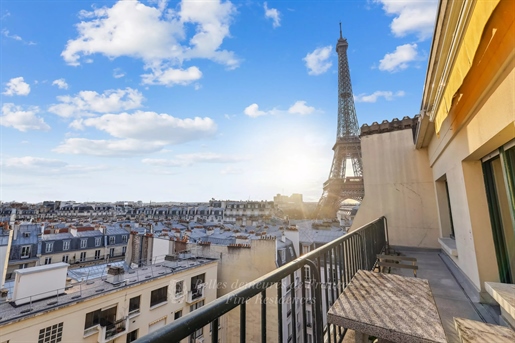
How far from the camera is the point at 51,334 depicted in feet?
20.4

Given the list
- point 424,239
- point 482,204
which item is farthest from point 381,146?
point 482,204

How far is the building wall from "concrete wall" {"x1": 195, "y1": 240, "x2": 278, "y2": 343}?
1.39 m

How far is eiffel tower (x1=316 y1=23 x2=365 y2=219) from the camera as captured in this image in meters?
23.5

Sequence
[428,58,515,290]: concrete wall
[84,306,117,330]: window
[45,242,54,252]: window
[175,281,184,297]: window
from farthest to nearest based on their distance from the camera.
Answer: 1. [45,242,54,252]: window
2. [175,281,184,297]: window
3. [84,306,117,330]: window
4. [428,58,515,290]: concrete wall

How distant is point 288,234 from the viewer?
14.6 metres

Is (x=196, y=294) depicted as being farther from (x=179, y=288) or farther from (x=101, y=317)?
(x=101, y=317)

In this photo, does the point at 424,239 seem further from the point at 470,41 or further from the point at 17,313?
the point at 17,313

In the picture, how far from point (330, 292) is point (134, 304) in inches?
323

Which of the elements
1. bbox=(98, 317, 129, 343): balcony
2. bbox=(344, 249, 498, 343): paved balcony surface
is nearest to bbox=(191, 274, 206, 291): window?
bbox=(98, 317, 129, 343): balcony

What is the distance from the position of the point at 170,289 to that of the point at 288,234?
295 inches

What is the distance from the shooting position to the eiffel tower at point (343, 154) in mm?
23531

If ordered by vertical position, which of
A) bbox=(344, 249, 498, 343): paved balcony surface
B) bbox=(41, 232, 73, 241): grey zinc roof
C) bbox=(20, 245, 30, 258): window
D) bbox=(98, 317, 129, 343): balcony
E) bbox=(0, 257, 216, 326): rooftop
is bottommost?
bbox=(98, 317, 129, 343): balcony

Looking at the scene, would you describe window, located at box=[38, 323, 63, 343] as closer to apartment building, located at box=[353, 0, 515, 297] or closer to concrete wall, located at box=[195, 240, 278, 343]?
concrete wall, located at box=[195, 240, 278, 343]

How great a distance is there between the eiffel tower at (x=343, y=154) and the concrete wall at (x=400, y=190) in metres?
16.6
